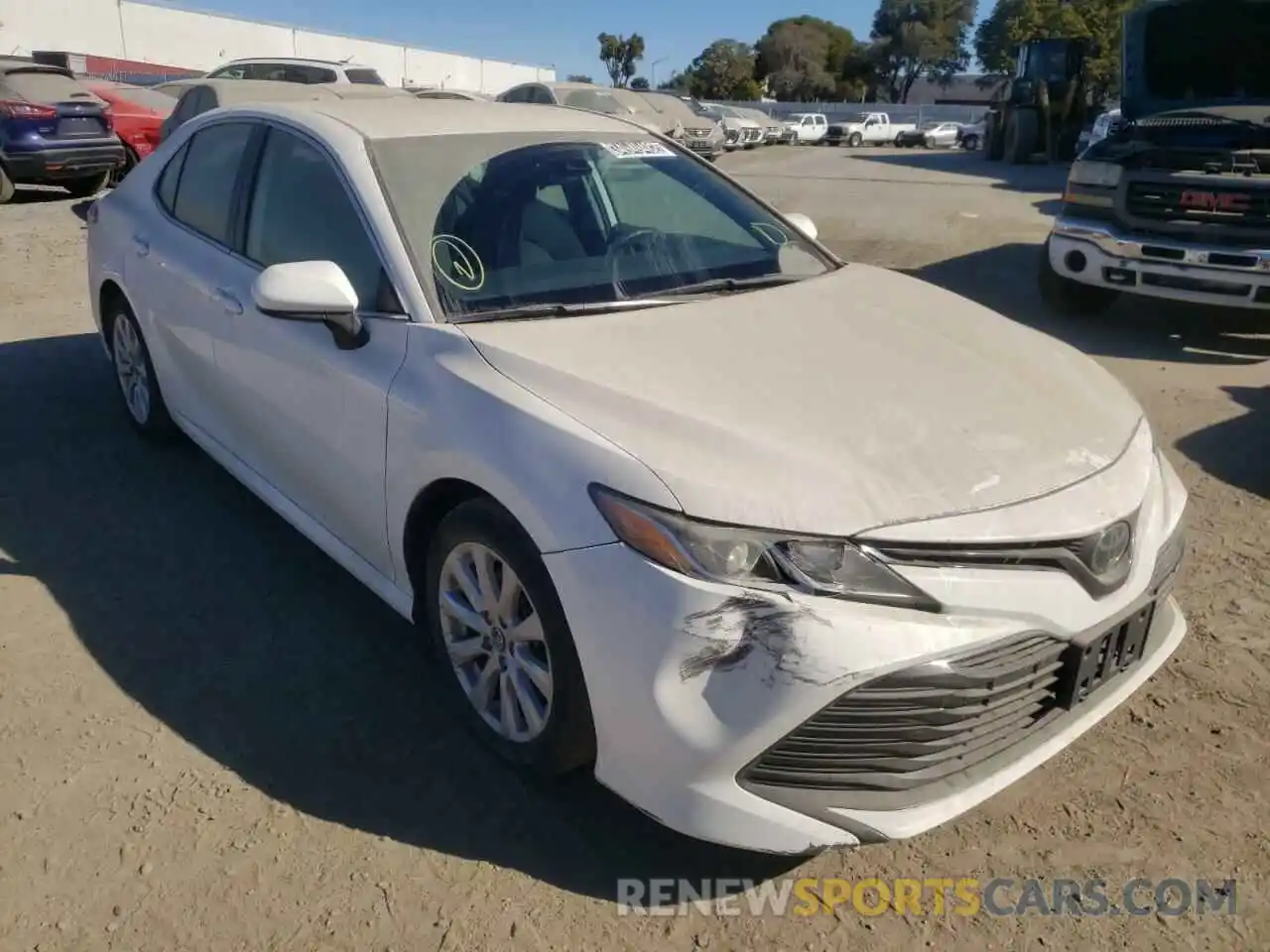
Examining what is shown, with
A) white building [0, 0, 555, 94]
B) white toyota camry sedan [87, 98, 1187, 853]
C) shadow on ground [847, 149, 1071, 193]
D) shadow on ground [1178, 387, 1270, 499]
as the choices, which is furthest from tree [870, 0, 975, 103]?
→ white toyota camry sedan [87, 98, 1187, 853]

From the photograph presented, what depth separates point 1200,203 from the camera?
6.63 metres

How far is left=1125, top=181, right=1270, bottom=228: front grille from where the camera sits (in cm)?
645

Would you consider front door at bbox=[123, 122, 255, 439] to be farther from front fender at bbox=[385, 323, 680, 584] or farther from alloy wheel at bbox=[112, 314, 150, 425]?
front fender at bbox=[385, 323, 680, 584]

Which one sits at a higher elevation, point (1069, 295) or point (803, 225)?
point (803, 225)

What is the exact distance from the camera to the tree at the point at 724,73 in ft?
248

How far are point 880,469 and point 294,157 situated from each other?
2315 millimetres

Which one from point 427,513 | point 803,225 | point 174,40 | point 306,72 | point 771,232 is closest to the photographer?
point 427,513

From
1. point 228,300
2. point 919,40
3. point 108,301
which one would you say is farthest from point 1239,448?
point 919,40

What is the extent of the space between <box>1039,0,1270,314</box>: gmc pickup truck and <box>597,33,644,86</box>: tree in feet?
268

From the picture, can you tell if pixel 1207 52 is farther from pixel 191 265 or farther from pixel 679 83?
pixel 679 83

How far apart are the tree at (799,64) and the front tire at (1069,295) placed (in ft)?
255

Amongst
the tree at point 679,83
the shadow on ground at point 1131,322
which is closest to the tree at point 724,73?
the tree at point 679,83

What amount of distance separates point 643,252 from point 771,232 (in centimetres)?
64

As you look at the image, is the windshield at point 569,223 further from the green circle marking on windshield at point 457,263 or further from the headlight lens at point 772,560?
the headlight lens at point 772,560
